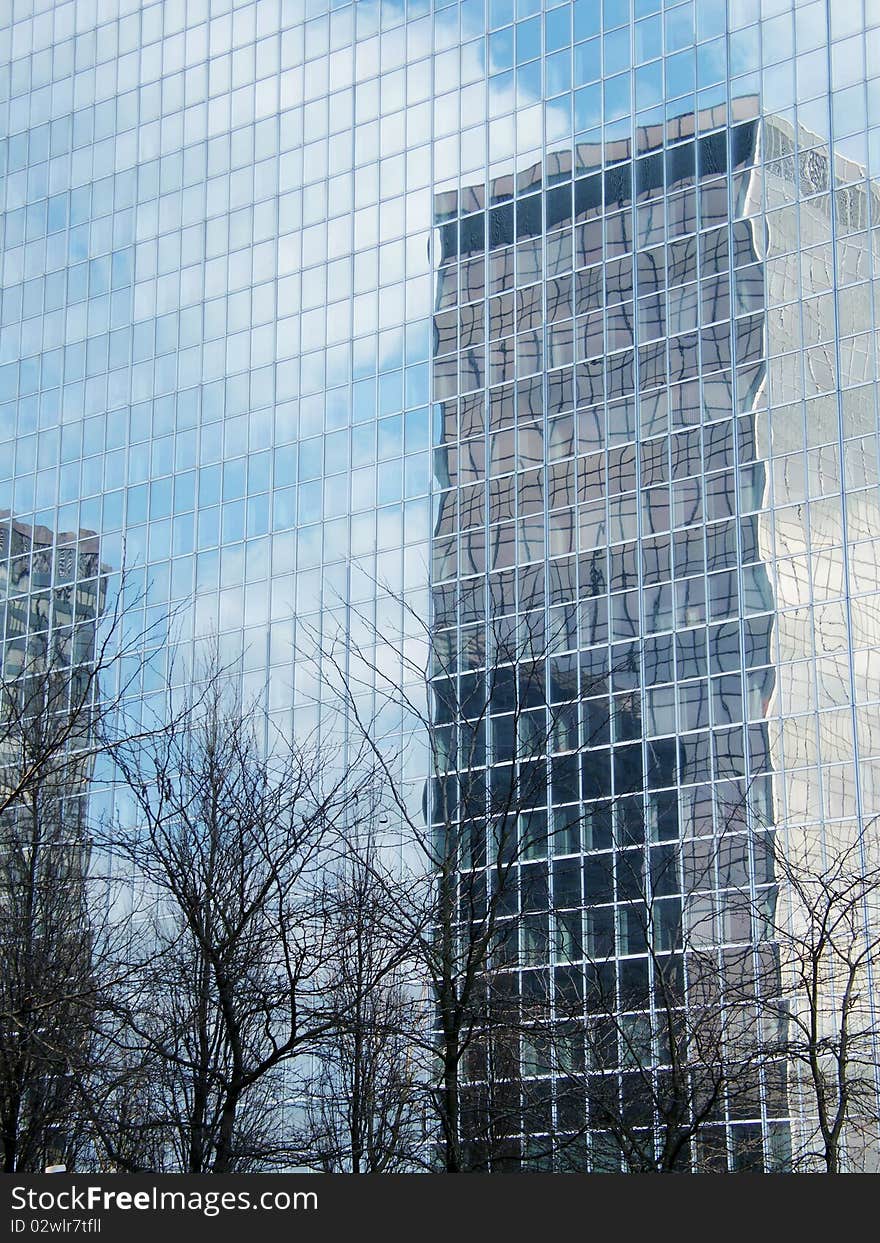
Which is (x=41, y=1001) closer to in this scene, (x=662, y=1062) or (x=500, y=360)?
(x=662, y=1062)

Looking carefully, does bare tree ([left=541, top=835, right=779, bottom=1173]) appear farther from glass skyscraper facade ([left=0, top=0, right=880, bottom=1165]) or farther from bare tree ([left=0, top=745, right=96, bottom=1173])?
glass skyscraper facade ([left=0, top=0, right=880, bottom=1165])

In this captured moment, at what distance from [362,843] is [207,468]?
85.9ft

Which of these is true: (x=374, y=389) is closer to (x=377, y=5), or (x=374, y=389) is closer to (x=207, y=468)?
(x=207, y=468)

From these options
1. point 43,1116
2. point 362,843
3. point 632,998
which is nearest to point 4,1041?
point 43,1116

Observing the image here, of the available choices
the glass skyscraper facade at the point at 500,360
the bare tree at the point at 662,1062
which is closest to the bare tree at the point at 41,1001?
the bare tree at the point at 662,1062

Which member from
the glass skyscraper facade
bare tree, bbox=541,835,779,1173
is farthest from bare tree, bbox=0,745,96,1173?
the glass skyscraper facade

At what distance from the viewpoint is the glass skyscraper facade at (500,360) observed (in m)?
64.1

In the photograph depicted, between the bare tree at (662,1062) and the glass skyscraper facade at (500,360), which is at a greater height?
the glass skyscraper facade at (500,360)

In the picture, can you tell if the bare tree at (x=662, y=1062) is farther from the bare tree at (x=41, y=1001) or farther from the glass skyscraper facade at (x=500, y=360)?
the glass skyscraper facade at (x=500, y=360)

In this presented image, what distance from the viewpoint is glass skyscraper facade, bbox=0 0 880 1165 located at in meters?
64.1

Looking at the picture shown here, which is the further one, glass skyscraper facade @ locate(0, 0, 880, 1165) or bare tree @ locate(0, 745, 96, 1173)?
glass skyscraper facade @ locate(0, 0, 880, 1165)

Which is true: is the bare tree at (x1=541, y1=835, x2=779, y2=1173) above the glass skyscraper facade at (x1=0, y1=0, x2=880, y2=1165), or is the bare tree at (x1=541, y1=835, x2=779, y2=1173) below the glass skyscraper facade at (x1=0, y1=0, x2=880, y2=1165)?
below

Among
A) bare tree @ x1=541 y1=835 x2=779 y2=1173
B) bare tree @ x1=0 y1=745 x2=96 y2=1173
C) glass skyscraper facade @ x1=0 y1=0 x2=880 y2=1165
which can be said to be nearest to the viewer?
bare tree @ x1=541 y1=835 x2=779 y2=1173

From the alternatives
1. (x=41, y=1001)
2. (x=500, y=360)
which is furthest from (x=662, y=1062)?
(x=500, y=360)
